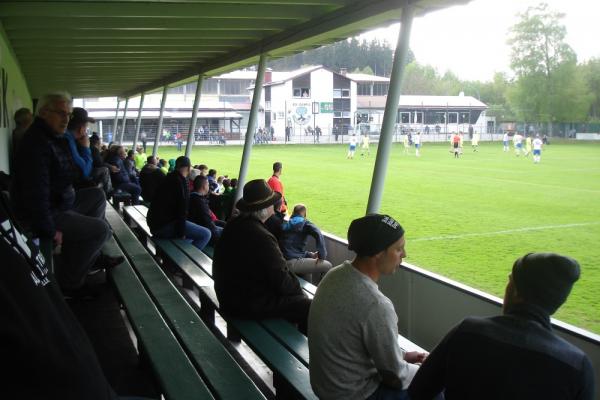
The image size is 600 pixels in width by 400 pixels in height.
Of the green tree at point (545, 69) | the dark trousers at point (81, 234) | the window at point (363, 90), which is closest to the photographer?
the dark trousers at point (81, 234)

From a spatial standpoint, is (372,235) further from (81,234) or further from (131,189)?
(131,189)

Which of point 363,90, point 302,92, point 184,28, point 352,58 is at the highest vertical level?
point 352,58

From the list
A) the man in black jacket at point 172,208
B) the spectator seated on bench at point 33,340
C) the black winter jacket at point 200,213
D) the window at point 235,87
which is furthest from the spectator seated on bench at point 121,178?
the window at point 235,87

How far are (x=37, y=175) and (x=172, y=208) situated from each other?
113 inches

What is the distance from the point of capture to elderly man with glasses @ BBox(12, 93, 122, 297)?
345 cm

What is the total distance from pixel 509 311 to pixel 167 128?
5471cm

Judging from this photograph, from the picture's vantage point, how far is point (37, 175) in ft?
11.4

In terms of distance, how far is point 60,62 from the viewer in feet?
34.8

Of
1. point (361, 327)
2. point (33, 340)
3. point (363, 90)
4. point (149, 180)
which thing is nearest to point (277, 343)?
point (361, 327)

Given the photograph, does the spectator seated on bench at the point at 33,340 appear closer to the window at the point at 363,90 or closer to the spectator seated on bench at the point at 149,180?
the spectator seated on bench at the point at 149,180

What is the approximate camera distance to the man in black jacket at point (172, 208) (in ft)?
20.5

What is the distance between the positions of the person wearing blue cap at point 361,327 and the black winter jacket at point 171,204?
404 cm

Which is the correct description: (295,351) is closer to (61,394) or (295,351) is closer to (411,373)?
(411,373)

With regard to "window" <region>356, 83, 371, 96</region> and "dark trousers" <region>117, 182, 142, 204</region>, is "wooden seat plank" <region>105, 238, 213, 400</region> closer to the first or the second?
"dark trousers" <region>117, 182, 142, 204</region>
